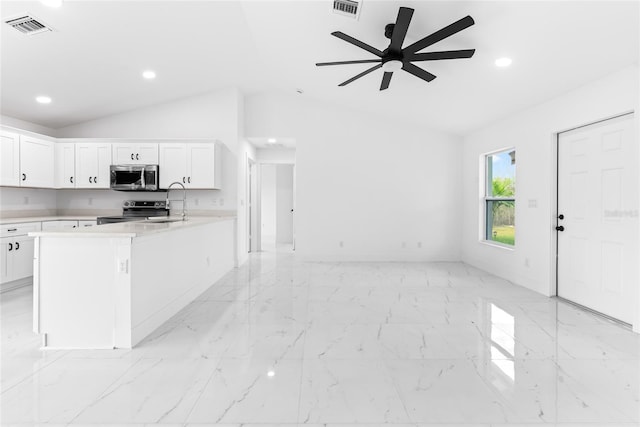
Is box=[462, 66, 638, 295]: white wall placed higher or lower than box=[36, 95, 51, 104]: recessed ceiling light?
lower

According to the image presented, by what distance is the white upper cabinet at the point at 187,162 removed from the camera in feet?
17.7

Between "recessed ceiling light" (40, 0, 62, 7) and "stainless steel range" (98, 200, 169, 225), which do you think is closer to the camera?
"recessed ceiling light" (40, 0, 62, 7)

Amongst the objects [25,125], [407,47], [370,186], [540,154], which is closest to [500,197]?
[540,154]

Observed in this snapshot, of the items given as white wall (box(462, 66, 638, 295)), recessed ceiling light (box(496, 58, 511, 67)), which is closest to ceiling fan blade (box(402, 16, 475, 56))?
recessed ceiling light (box(496, 58, 511, 67))

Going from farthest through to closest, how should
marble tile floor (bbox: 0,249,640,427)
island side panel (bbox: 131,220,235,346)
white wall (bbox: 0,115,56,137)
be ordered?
white wall (bbox: 0,115,56,137) < island side panel (bbox: 131,220,235,346) < marble tile floor (bbox: 0,249,640,427)

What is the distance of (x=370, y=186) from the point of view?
6398 mm

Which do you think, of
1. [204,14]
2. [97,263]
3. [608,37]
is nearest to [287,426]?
[97,263]

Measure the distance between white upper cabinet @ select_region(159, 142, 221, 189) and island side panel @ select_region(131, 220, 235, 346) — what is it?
1.11m

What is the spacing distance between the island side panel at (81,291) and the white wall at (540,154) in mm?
4475

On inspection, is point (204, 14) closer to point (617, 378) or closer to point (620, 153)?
point (620, 153)

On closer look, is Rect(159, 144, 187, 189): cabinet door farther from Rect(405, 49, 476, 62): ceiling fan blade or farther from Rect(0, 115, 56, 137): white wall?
Rect(405, 49, 476, 62): ceiling fan blade

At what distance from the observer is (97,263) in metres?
2.51

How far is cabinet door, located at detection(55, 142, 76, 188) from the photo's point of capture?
5340 millimetres

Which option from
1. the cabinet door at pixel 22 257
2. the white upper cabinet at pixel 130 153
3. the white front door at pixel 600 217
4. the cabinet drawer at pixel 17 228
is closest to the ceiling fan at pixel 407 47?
the white front door at pixel 600 217
